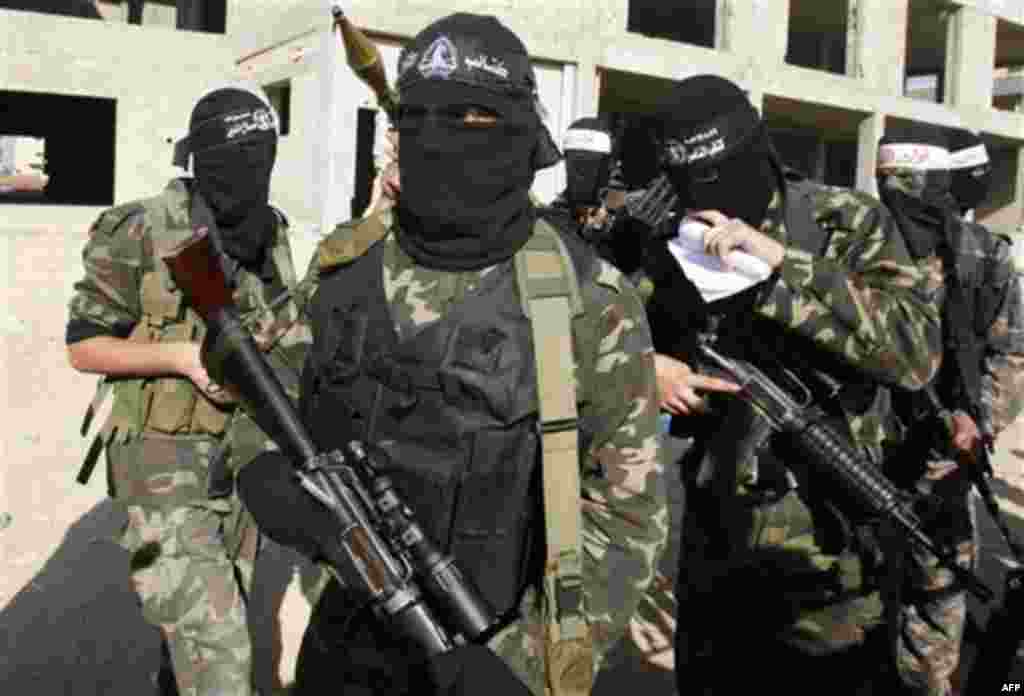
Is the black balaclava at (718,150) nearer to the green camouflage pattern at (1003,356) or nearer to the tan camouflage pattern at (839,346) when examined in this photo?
the tan camouflage pattern at (839,346)

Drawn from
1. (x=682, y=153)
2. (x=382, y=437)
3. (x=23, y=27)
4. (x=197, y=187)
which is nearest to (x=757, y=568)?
(x=682, y=153)

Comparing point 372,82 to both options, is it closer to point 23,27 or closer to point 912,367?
point 912,367

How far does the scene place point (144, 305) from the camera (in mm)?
2844

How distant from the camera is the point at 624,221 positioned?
10.6ft

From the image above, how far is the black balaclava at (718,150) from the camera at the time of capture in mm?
2314

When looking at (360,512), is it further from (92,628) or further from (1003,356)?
(1003,356)

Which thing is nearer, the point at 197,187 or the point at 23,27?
the point at 197,187

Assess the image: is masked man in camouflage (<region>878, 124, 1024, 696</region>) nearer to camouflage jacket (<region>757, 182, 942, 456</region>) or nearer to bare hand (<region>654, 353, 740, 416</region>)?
camouflage jacket (<region>757, 182, 942, 456</region>)

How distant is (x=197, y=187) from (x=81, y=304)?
1.58 feet

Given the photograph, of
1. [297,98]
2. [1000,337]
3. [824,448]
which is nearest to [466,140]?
[824,448]

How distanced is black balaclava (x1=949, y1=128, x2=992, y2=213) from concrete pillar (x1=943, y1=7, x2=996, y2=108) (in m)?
18.5

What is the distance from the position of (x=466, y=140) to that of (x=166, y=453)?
1657 millimetres

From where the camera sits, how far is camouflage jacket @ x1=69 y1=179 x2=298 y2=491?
2820 millimetres

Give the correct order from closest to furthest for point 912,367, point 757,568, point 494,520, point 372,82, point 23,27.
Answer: point 494,520
point 912,367
point 757,568
point 372,82
point 23,27
